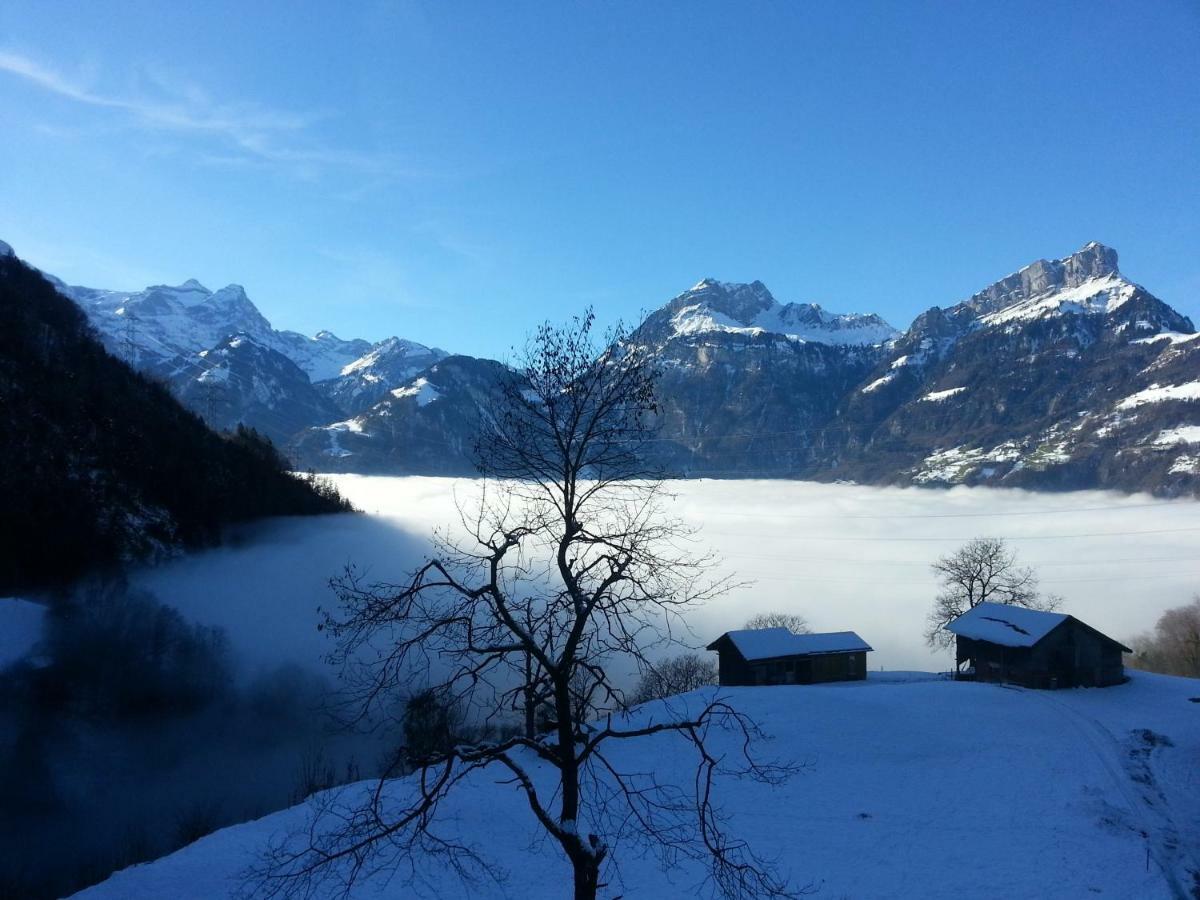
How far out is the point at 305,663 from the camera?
71375 mm

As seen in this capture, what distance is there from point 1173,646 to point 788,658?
63140mm

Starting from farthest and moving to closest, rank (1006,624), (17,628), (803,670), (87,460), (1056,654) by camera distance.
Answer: (87,460)
(803,670)
(1006,624)
(17,628)
(1056,654)

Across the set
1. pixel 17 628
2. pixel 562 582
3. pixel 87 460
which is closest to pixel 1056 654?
pixel 562 582

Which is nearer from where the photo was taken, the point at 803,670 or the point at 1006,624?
the point at 1006,624

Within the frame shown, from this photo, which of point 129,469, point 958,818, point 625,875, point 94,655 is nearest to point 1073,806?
point 958,818

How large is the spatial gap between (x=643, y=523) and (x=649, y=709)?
32879 mm

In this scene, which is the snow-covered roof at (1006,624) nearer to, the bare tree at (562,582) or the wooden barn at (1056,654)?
the wooden barn at (1056,654)

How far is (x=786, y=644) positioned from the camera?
56594 millimetres

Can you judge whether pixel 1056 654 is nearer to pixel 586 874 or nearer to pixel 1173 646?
pixel 586 874

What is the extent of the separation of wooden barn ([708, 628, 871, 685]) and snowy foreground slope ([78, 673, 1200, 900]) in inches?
569

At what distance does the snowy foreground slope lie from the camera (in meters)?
20.2

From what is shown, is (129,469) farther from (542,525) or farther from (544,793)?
(542,525)

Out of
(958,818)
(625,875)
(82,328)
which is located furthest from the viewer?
(82,328)

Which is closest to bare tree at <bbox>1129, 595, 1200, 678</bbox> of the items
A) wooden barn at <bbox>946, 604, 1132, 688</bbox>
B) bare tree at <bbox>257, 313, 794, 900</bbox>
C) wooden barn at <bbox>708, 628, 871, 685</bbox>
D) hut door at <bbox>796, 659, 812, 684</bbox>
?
wooden barn at <bbox>946, 604, 1132, 688</bbox>
